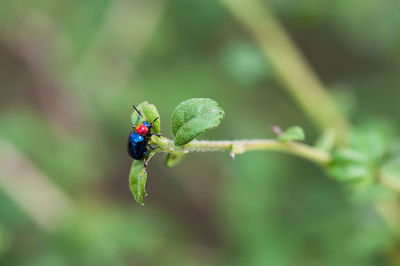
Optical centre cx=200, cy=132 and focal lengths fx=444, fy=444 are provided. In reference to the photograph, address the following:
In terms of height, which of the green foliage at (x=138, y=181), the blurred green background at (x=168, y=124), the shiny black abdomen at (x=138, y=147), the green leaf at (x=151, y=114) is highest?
the blurred green background at (x=168, y=124)

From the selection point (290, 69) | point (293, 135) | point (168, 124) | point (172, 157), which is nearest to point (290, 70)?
point (290, 69)

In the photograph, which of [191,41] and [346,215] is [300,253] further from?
[191,41]

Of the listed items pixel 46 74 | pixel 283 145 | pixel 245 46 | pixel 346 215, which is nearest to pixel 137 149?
pixel 283 145

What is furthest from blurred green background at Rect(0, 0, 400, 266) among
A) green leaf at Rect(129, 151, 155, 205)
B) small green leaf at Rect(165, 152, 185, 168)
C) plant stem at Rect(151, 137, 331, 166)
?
green leaf at Rect(129, 151, 155, 205)

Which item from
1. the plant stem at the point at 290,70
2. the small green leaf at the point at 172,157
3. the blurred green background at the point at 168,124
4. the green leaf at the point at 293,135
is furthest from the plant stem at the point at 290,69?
the small green leaf at the point at 172,157

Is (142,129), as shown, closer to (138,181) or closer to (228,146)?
(138,181)

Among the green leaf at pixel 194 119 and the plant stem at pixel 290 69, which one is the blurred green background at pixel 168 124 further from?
the green leaf at pixel 194 119

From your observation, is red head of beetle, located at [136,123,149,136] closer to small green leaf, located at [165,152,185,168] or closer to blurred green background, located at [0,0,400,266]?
small green leaf, located at [165,152,185,168]
